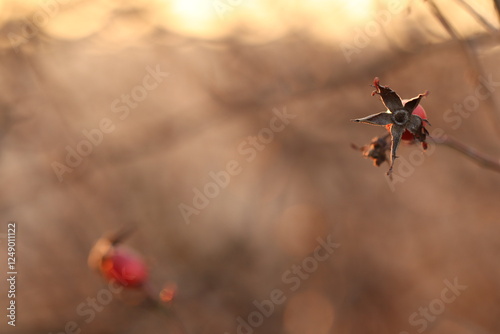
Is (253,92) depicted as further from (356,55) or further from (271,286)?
(271,286)

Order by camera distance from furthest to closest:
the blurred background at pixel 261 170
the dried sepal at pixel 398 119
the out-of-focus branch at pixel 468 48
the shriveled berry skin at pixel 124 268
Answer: the blurred background at pixel 261 170 < the shriveled berry skin at pixel 124 268 < the out-of-focus branch at pixel 468 48 < the dried sepal at pixel 398 119

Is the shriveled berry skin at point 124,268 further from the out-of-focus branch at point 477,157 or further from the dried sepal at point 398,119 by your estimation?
the out-of-focus branch at point 477,157

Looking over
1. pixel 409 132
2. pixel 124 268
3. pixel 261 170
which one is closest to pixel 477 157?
pixel 409 132

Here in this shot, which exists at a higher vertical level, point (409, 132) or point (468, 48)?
point (468, 48)

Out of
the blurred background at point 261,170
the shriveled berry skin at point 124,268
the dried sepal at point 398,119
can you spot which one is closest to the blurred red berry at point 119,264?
the shriveled berry skin at point 124,268

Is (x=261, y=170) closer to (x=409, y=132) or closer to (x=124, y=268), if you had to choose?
(x=124, y=268)
